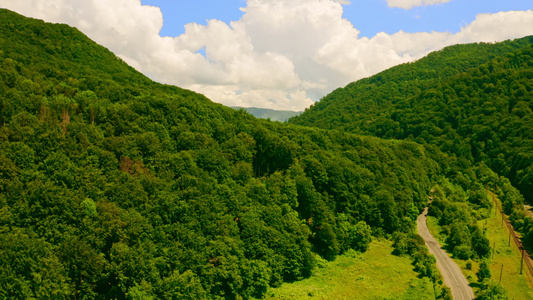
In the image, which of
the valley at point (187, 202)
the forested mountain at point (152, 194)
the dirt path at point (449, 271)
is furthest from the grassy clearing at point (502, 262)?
the forested mountain at point (152, 194)

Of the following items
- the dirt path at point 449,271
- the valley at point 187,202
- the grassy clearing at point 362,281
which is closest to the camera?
the valley at point 187,202

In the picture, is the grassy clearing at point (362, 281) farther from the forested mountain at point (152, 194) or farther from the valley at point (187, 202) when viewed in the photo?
the forested mountain at point (152, 194)

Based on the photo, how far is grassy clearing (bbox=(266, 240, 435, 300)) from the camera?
4859cm

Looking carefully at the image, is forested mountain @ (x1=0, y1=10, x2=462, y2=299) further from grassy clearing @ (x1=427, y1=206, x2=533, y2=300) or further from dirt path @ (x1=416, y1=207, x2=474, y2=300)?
grassy clearing @ (x1=427, y1=206, x2=533, y2=300)

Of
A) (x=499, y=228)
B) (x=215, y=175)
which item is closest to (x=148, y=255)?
(x=215, y=175)

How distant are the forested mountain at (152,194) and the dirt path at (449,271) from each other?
3855 millimetres

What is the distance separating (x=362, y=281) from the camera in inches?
2092

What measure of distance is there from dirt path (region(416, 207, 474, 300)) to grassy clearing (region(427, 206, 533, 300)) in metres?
1.16

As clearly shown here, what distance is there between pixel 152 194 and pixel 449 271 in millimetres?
53080

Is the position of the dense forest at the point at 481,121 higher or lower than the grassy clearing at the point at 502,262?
higher

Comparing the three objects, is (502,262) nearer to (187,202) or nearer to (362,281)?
(362,281)

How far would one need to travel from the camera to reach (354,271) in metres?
56.6

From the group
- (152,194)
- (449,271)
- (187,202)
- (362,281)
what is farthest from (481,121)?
(152,194)

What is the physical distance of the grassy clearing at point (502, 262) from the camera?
Answer: 2299 inches
